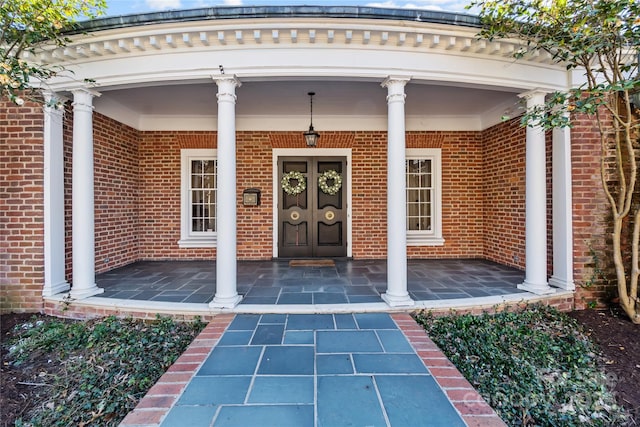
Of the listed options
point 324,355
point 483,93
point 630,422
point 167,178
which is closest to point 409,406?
point 324,355

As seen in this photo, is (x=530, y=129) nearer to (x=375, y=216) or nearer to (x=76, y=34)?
(x=375, y=216)

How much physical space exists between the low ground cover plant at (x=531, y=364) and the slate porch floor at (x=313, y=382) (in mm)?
528

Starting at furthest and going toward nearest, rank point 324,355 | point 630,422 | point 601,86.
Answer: point 601,86 → point 324,355 → point 630,422

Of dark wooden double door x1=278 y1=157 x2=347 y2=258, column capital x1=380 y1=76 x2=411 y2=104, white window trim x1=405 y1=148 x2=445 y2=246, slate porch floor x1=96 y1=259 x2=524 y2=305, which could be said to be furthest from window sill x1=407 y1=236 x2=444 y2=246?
column capital x1=380 y1=76 x2=411 y2=104

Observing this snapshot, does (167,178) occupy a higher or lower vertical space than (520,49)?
lower

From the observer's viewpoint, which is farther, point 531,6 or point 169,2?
point 169,2

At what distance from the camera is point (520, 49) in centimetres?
358

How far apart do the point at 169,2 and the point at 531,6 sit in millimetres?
4089

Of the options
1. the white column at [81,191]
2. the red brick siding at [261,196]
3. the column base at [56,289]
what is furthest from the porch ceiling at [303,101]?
the column base at [56,289]

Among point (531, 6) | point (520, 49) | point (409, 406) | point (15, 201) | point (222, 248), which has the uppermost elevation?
point (531, 6)

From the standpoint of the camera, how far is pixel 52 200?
12.8 feet

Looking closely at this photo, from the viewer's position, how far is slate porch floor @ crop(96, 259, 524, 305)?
385 centimetres

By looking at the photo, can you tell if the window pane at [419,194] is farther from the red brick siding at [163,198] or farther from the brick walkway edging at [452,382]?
the red brick siding at [163,198]

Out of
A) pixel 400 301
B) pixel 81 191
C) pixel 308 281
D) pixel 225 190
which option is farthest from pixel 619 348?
pixel 81 191
